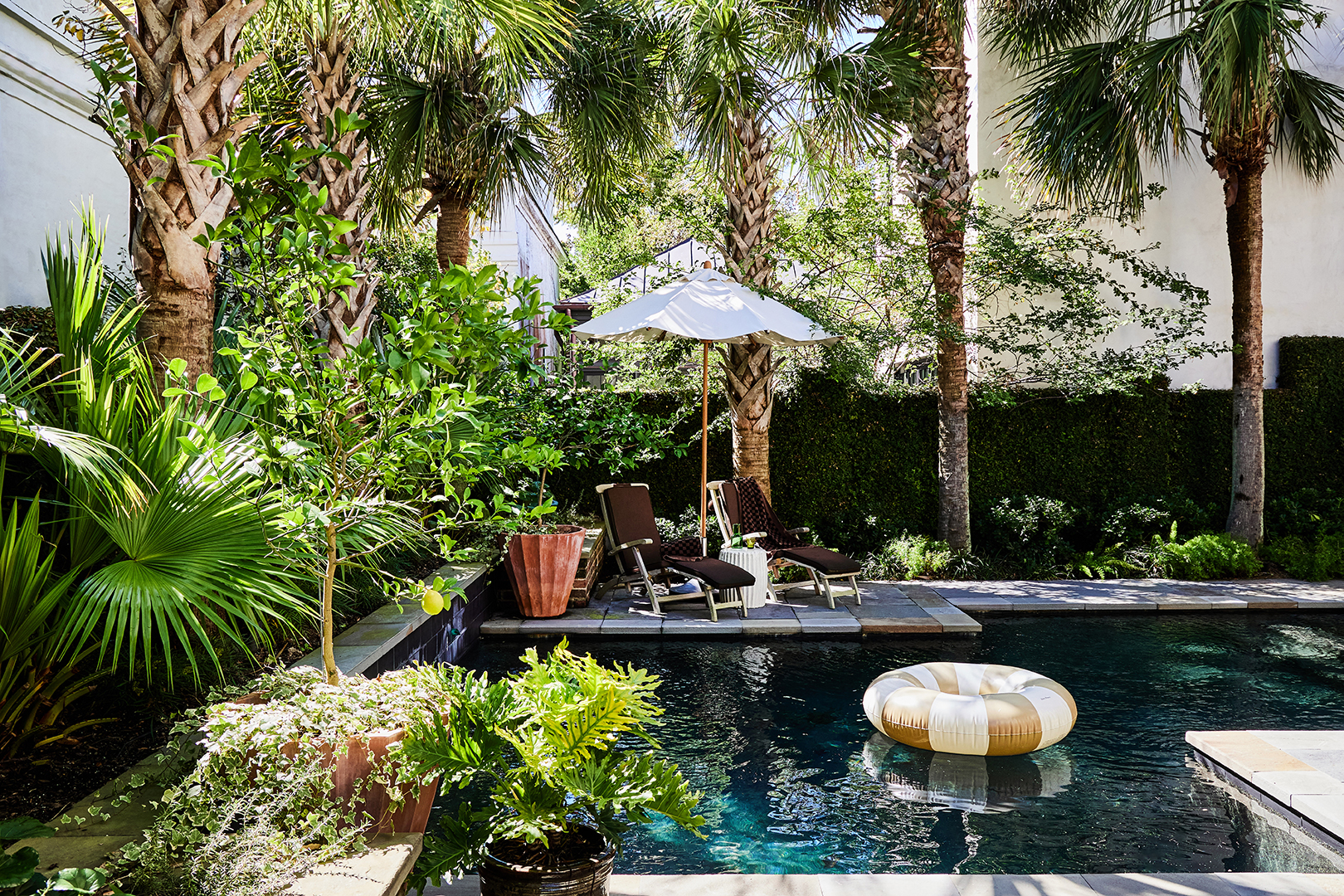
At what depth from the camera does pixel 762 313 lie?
7727mm

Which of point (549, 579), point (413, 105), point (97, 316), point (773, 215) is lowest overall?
point (549, 579)

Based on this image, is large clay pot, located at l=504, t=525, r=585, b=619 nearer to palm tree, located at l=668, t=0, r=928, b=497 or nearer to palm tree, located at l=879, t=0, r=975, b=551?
palm tree, located at l=668, t=0, r=928, b=497

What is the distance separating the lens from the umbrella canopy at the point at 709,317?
741 cm

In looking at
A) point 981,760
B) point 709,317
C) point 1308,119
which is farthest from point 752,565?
point 1308,119

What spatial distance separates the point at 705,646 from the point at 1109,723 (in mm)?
2875

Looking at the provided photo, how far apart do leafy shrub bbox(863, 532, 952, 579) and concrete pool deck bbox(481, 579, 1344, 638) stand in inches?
14.2

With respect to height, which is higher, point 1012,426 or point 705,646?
point 1012,426

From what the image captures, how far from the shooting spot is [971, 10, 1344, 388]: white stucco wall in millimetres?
11969

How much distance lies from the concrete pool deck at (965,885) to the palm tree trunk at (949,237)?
22.0 ft

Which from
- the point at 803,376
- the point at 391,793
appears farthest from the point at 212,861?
the point at 803,376

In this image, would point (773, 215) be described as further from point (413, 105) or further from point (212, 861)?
point (212, 861)

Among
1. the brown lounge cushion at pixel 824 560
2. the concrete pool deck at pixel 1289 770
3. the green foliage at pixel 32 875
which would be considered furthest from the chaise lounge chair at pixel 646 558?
the green foliage at pixel 32 875

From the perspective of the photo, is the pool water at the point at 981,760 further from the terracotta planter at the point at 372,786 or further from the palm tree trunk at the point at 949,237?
the palm tree trunk at the point at 949,237

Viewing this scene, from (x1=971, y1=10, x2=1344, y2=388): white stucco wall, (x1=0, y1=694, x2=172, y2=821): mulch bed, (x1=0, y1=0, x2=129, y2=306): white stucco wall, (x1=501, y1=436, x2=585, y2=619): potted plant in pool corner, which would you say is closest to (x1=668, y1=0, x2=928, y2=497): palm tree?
(x1=501, y1=436, x2=585, y2=619): potted plant in pool corner
